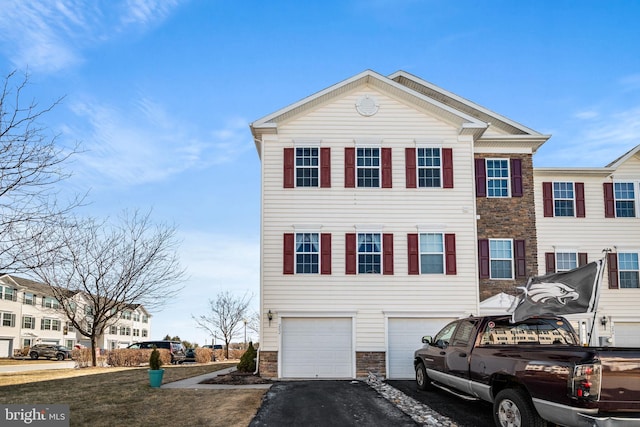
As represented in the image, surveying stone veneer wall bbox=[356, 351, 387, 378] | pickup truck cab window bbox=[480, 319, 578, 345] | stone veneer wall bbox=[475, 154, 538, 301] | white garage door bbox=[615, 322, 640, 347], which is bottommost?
stone veneer wall bbox=[356, 351, 387, 378]

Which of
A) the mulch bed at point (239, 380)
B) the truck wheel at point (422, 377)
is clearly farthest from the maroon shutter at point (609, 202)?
the mulch bed at point (239, 380)

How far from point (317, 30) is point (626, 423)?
42.6 ft

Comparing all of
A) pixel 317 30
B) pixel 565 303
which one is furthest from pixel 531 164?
pixel 565 303

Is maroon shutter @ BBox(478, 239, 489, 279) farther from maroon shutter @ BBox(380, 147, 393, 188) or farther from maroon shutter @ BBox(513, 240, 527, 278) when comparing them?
maroon shutter @ BBox(380, 147, 393, 188)

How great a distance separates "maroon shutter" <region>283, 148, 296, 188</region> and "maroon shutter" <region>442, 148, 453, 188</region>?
17.4ft

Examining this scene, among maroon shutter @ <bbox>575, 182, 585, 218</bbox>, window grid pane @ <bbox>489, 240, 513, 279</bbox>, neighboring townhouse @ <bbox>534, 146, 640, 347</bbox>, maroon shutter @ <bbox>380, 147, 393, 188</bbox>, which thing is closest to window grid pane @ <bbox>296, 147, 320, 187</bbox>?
maroon shutter @ <bbox>380, 147, 393, 188</bbox>

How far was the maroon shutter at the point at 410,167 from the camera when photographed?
67.5ft

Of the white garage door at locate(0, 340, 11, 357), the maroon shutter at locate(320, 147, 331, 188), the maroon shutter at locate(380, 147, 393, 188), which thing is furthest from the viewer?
the white garage door at locate(0, 340, 11, 357)

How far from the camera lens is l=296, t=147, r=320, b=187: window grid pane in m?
20.4

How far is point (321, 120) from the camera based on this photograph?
68.3 ft

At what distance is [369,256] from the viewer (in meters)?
20.1

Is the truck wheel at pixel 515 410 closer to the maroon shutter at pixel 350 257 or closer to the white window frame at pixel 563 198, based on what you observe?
the maroon shutter at pixel 350 257

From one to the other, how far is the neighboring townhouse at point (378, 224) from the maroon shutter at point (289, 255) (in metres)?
0.03

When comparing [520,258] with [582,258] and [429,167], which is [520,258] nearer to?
[582,258]
